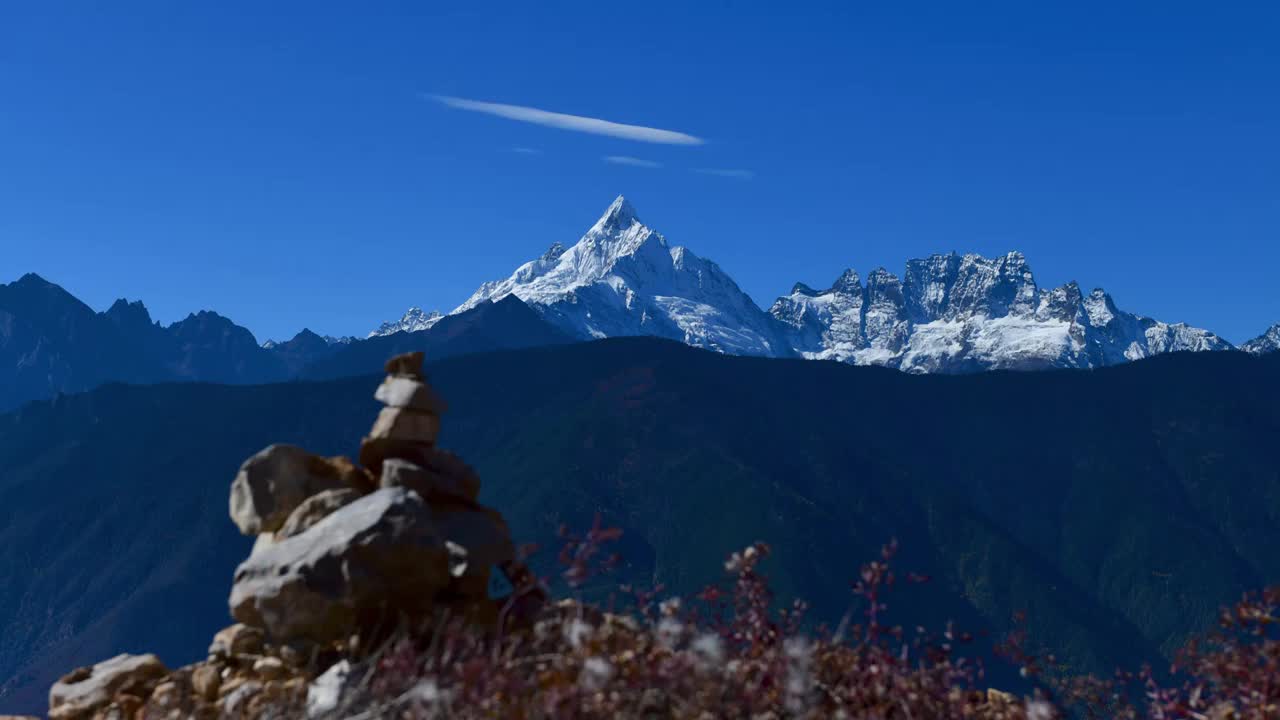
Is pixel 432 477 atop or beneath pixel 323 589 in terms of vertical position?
atop

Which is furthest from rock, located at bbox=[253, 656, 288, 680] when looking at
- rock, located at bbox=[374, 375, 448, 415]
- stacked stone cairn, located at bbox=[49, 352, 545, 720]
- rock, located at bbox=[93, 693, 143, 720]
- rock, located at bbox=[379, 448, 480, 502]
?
rock, located at bbox=[374, 375, 448, 415]

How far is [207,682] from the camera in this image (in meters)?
13.1

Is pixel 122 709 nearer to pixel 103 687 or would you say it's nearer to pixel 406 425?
pixel 103 687

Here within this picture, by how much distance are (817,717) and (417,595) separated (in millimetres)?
4399

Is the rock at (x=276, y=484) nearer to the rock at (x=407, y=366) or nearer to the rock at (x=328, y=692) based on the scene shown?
the rock at (x=407, y=366)

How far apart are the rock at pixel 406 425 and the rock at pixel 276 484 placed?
0.80m

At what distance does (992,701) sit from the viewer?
47.2ft

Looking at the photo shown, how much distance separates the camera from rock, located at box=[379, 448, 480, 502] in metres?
14.7

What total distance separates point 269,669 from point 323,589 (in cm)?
94

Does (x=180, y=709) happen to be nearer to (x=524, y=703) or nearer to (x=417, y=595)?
(x=417, y=595)

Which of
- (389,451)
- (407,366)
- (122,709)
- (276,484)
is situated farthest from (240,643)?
(407,366)

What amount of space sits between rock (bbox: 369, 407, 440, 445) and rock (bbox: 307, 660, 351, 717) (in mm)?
4562

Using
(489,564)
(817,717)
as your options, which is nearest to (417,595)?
(489,564)

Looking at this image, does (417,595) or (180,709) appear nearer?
(180,709)
